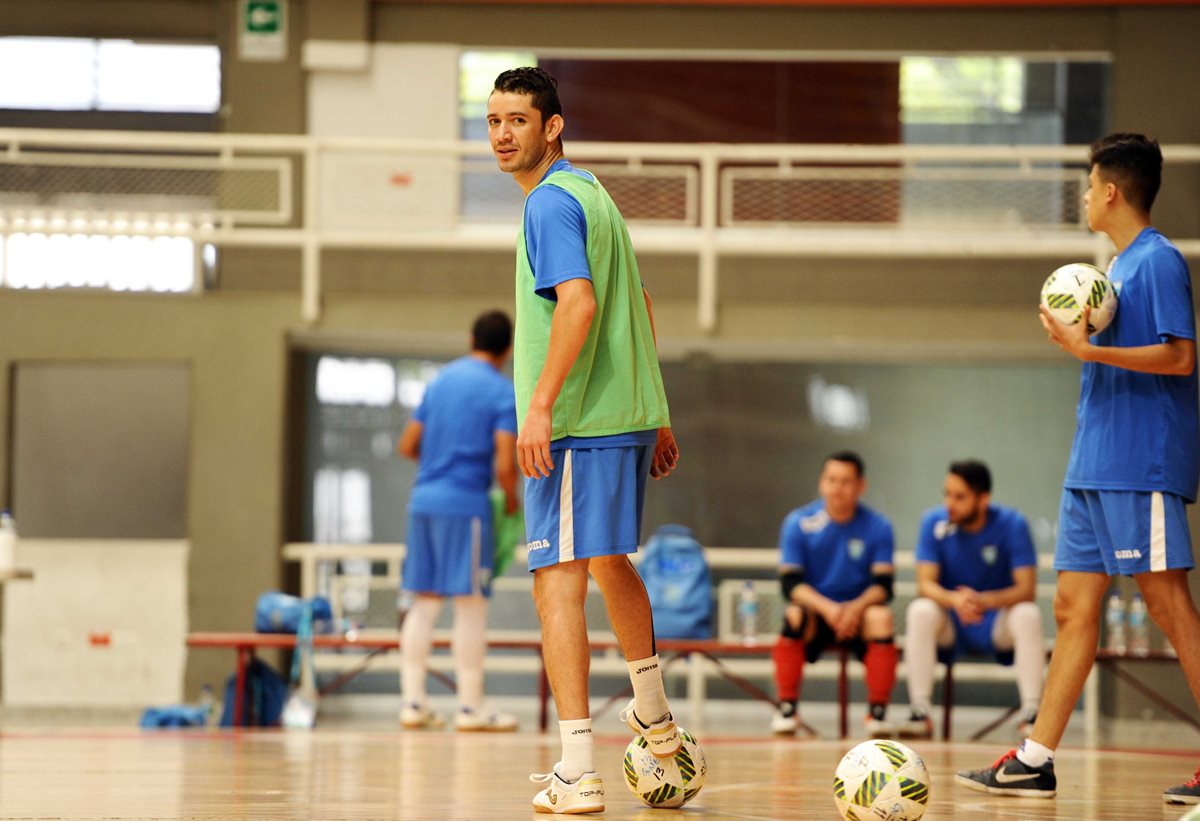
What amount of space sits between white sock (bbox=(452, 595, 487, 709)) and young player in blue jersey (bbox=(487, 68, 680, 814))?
3530mm

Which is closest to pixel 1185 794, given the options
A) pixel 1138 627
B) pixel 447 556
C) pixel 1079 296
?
pixel 1079 296

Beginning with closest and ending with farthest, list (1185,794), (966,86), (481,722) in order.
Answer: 1. (1185,794)
2. (481,722)
3. (966,86)

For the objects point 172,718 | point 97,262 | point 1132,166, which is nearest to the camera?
point 1132,166

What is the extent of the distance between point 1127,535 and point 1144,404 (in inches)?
14.9

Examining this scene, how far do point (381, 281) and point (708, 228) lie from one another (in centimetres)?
255

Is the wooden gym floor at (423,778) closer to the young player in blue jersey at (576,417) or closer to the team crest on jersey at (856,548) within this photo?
the young player in blue jersey at (576,417)

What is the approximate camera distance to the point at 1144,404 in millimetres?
4105

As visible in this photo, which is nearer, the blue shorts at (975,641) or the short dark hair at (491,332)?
the short dark hair at (491,332)

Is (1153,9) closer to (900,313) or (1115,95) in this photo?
(1115,95)

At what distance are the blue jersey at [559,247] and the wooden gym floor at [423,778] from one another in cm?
88

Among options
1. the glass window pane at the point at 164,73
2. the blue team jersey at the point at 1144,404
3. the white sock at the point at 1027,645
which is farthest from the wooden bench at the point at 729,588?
the blue team jersey at the point at 1144,404

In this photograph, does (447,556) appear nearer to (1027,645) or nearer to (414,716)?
(414,716)

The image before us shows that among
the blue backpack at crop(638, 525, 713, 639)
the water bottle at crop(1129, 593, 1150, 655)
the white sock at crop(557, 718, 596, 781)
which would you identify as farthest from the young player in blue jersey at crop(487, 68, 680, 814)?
the water bottle at crop(1129, 593, 1150, 655)

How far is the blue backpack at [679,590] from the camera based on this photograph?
8188 mm
